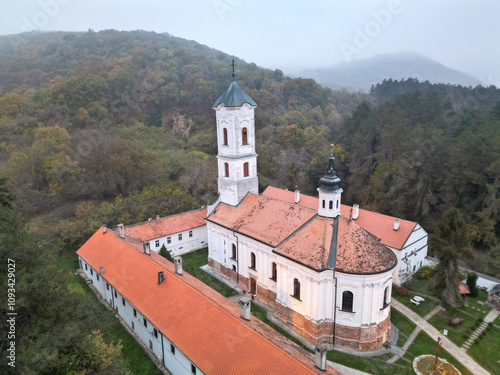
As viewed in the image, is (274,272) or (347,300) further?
(274,272)

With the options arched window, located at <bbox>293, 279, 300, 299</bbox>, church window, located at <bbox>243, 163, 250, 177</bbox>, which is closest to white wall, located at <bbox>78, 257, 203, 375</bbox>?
arched window, located at <bbox>293, 279, 300, 299</bbox>

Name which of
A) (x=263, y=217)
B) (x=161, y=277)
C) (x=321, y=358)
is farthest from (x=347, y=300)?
(x=161, y=277)

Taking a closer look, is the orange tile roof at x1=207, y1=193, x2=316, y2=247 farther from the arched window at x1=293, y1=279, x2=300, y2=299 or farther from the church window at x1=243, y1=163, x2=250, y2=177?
the arched window at x1=293, y1=279, x2=300, y2=299

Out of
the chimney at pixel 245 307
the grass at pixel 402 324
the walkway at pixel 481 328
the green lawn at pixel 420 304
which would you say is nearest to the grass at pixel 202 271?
the chimney at pixel 245 307

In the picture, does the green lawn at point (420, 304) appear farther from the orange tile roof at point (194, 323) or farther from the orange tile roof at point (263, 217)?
the orange tile roof at point (194, 323)

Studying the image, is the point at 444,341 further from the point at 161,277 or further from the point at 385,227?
the point at 161,277

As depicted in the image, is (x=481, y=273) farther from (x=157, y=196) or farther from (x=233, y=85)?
(x=157, y=196)

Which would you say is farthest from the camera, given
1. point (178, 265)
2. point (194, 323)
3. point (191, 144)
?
point (191, 144)
